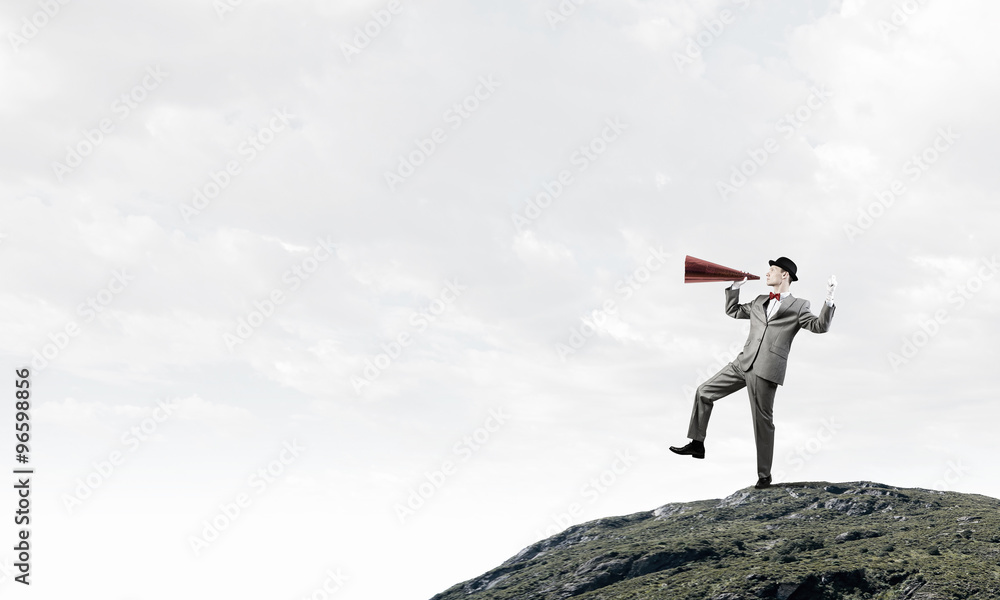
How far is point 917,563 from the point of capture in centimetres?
12862

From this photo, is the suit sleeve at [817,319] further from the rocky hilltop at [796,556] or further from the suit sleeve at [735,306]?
the rocky hilltop at [796,556]

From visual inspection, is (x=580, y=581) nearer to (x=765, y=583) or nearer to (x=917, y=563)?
(x=765, y=583)

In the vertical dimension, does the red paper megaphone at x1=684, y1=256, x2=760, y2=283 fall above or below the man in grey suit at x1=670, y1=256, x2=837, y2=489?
above

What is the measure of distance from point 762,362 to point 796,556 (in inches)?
5551

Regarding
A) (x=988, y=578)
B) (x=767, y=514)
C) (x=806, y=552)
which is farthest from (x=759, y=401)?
(x=767, y=514)

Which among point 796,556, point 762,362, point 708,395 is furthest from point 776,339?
point 796,556

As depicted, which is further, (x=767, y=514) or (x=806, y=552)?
(x=767, y=514)

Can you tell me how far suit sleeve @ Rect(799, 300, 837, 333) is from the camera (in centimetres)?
1644

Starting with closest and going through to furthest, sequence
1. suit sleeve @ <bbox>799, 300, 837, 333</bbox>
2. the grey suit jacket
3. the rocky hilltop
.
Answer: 1. suit sleeve @ <bbox>799, 300, 837, 333</bbox>
2. the grey suit jacket
3. the rocky hilltop

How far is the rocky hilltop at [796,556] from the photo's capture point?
410 ft

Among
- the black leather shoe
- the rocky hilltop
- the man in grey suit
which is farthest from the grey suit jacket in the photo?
the rocky hilltop

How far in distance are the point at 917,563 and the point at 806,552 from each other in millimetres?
22014

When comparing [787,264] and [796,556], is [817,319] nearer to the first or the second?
[787,264]

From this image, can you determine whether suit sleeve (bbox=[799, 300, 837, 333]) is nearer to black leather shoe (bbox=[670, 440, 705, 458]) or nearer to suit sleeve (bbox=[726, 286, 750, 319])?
suit sleeve (bbox=[726, 286, 750, 319])
